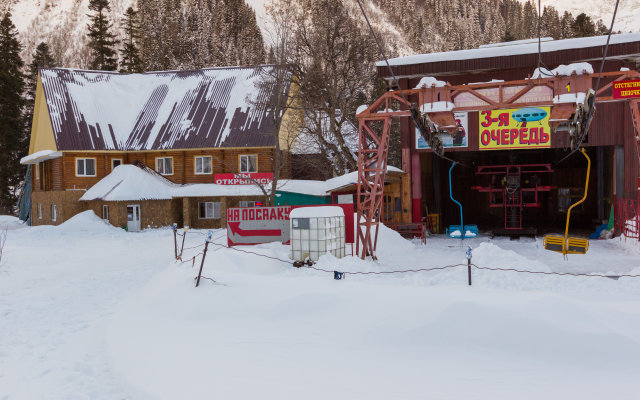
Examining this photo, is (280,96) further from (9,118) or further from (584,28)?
(584,28)

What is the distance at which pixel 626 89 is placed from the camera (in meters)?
13.1

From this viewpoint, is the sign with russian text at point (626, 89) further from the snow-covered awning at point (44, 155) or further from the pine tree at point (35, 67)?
the pine tree at point (35, 67)

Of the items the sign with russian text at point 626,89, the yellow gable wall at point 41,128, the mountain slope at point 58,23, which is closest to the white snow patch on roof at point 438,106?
the sign with russian text at point 626,89

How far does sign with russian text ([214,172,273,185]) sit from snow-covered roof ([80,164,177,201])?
375 centimetres

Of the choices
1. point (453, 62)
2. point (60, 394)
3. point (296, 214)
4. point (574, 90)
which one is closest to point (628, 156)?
point (453, 62)

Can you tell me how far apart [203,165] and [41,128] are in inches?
482

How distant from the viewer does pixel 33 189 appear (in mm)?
35844

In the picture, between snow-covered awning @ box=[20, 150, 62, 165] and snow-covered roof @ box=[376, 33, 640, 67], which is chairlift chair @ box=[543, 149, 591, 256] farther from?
snow-covered awning @ box=[20, 150, 62, 165]

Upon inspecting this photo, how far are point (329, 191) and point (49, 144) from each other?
70.1ft

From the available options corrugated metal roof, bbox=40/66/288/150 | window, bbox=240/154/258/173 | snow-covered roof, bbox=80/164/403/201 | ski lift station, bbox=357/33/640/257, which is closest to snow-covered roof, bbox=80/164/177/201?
snow-covered roof, bbox=80/164/403/201

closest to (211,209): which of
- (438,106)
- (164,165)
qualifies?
(164,165)

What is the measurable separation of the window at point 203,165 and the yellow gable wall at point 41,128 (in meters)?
9.16

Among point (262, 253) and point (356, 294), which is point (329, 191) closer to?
point (262, 253)

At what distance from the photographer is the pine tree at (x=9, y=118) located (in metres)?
44.2
